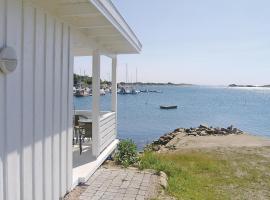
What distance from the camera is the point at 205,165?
28.6ft

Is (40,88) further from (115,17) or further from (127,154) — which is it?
(127,154)

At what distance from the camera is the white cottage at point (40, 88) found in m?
3.20

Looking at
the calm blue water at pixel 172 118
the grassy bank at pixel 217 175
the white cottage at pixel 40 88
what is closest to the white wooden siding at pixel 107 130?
the grassy bank at pixel 217 175

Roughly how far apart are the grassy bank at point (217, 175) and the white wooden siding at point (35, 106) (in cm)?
234

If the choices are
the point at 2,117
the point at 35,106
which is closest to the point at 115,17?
the point at 35,106

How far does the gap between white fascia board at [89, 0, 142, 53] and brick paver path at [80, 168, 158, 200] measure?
2.59 m

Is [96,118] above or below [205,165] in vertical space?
above

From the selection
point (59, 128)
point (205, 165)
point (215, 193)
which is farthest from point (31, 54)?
point (205, 165)

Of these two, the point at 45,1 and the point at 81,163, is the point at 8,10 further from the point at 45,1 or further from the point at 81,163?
the point at 81,163

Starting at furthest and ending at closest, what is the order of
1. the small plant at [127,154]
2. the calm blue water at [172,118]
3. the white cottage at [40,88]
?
1. the calm blue water at [172,118]
2. the small plant at [127,154]
3. the white cottage at [40,88]

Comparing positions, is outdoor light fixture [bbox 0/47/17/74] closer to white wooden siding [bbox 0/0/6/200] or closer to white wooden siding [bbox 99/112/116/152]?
white wooden siding [bbox 0/0/6/200]

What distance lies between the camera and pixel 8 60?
3.13m

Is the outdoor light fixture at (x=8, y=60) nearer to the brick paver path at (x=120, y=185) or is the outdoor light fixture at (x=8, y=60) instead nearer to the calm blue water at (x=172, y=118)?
the brick paver path at (x=120, y=185)

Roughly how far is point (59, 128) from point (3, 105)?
4.99ft
